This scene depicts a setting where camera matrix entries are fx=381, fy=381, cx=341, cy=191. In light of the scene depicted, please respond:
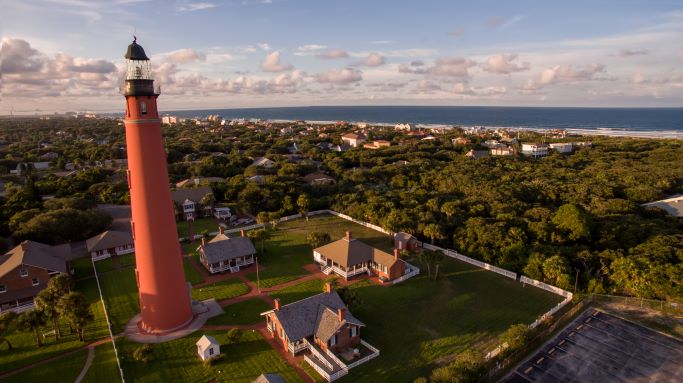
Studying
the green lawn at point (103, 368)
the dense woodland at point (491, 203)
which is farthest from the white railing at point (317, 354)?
the dense woodland at point (491, 203)

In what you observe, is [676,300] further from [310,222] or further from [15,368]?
[15,368]

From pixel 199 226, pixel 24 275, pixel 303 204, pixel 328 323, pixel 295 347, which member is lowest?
pixel 199 226

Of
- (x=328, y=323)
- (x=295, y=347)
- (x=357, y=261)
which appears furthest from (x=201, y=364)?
(x=357, y=261)

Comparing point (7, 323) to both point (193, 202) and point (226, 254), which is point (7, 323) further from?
point (193, 202)

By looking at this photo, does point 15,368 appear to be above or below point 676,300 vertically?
below

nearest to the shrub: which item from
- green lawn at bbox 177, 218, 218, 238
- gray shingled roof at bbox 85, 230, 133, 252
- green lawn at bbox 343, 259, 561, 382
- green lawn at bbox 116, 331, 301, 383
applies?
green lawn at bbox 116, 331, 301, 383

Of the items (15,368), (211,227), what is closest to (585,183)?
(211,227)
